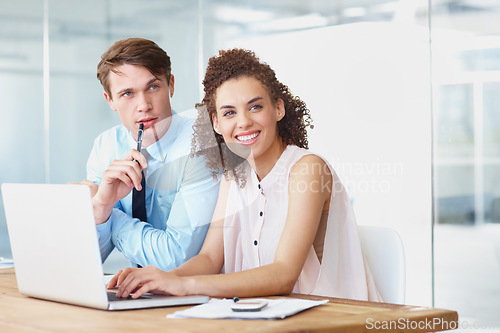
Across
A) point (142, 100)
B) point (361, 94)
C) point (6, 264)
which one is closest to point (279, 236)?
point (142, 100)

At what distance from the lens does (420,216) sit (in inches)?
129

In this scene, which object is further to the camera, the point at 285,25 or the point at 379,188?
the point at 285,25

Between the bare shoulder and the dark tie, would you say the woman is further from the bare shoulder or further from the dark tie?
the dark tie

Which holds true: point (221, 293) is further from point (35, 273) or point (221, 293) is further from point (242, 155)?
point (242, 155)

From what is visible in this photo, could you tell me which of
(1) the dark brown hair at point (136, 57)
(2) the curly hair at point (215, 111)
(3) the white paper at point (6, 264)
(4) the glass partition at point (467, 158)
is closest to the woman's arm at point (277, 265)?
(2) the curly hair at point (215, 111)

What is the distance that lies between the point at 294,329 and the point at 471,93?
92.7 inches

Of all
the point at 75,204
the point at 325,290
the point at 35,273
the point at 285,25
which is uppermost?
the point at 285,25

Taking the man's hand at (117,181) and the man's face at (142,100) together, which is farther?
the man's face at (142,100)

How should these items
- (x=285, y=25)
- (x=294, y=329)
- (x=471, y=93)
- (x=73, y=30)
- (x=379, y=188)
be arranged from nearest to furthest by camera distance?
(x=294, y=329) → (x=471, y=93) → (x=379, y=188) → (x=285, y=25) → (x=73, y=30)

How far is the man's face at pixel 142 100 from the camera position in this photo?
2023 mm

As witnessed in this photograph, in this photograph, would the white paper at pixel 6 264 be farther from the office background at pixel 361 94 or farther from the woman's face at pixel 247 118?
the office background at pixel 361 94

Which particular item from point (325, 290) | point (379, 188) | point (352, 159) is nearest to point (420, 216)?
point (379, 188)

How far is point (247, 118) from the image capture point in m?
1.86

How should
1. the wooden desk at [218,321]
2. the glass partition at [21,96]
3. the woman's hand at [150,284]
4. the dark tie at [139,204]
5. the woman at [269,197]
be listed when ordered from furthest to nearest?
1. the glass partition at [21,96]
2. the dark tie at [139,204]
3. the woman at [269,197]
4. the woman's hand at [150,284]
5. the wooden desk at [218,321]
